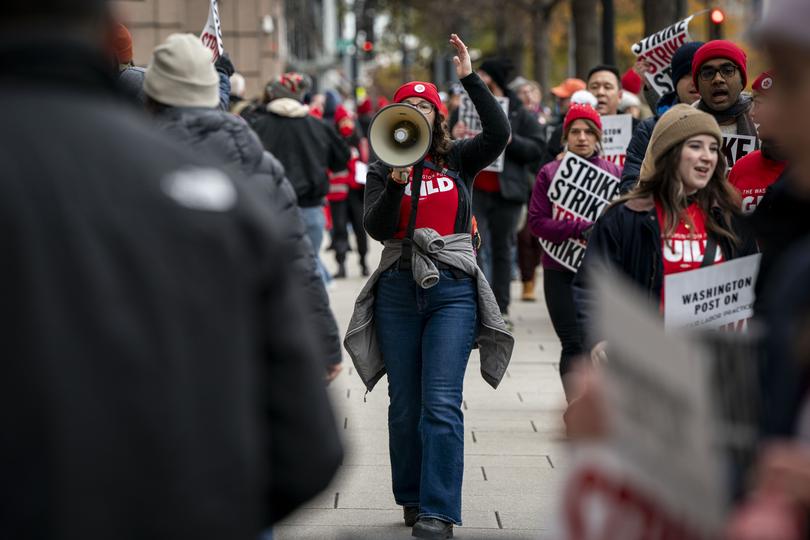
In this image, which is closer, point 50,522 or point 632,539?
point 50,522

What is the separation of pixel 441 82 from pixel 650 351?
29735 mm

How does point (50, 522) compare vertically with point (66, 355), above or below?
below

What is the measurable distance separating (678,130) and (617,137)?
5.34 metres

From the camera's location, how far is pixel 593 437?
2.19 metres

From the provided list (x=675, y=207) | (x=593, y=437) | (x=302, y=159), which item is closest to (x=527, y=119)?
(x=302, y=159)

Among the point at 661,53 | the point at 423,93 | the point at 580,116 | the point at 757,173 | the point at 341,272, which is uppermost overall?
the point at 661,53

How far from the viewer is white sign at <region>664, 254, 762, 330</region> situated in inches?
155

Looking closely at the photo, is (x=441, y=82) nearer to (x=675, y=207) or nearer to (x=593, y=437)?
(x=675, y=207)

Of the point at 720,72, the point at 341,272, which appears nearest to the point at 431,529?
the point at 720,72

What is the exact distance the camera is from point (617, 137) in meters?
9.94

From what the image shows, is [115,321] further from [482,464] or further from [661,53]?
[661,53]

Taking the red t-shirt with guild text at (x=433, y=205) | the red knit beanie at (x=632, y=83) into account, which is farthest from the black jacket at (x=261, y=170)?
the red knit beanie at (x=632, y=83)

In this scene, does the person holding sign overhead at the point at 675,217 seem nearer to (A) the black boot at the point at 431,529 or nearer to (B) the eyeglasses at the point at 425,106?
(A) the black boot at the point at 431,529

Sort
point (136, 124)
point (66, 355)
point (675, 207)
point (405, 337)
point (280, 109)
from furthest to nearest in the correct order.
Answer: point (280, 109) → point (405, 337) → point (675, 207) → point (136, 124) → point (66, 355)
